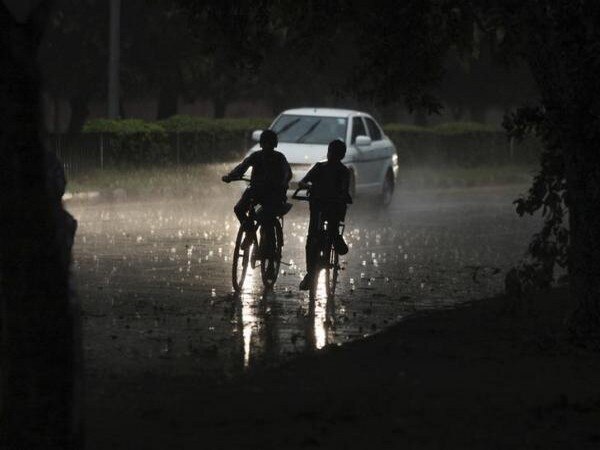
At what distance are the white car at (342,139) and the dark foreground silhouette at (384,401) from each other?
16346mm

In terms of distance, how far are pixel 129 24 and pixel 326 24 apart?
41.7 meters

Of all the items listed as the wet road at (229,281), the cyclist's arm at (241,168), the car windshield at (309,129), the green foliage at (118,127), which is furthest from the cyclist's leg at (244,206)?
the green foliage at (118,127)

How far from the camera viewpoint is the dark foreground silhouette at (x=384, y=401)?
342 inches

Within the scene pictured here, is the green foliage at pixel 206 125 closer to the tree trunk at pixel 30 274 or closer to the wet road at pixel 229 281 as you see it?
the wet road at pixel 229 281

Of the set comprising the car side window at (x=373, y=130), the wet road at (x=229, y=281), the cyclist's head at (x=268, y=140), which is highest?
the cyclist's head at (x=268, y=140)

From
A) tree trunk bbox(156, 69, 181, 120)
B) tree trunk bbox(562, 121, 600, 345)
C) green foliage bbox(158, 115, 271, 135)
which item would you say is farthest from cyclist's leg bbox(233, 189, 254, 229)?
tree trunk bbox(156, 69, 181, 120)

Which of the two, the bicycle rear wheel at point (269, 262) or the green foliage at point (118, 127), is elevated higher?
the green foliage at point (118, 127)

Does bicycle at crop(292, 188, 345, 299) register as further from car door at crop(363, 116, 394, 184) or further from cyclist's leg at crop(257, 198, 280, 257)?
car door at crop(363, 116, 394, 184)

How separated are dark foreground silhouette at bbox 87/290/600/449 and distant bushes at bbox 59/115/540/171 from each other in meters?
22.2

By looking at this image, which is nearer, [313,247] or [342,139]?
[313,247]

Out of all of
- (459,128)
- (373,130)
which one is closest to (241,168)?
(373,130)

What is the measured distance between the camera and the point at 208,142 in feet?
127

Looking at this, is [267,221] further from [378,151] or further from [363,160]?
[378,151]

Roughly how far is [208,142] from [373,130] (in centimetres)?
755
